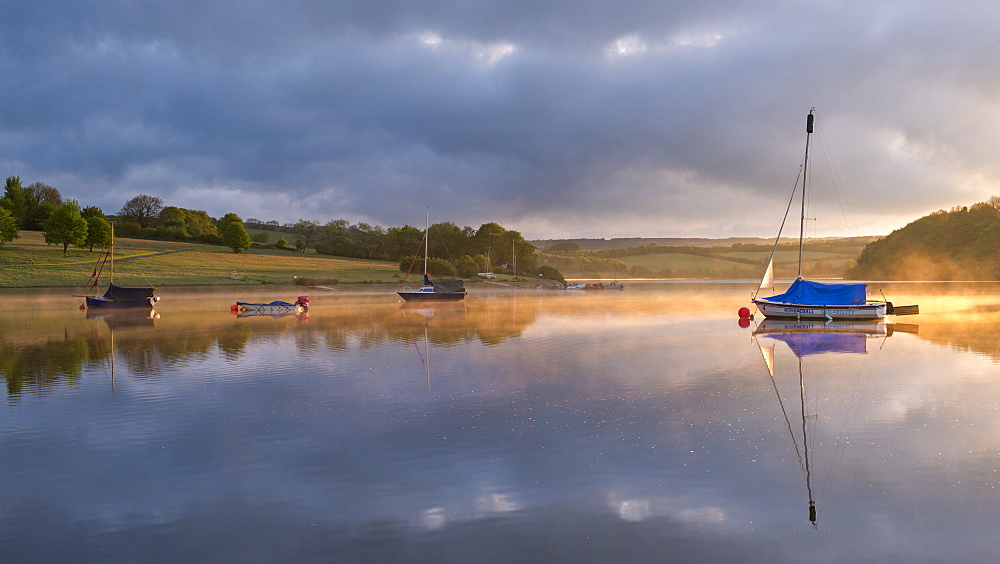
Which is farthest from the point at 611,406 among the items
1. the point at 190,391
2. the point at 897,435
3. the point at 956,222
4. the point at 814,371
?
the point at 956,222

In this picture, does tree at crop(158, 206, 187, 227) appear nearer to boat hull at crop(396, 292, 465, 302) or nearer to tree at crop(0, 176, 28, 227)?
tree at crop(0, 176, 28, 227)

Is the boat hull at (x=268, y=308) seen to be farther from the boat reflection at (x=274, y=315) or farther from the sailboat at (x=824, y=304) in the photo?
the sailboat at (x=824, y=304)

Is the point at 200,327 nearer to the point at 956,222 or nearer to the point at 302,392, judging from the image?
the point at 302,392

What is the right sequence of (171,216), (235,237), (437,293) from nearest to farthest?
(437,293)
(235,237)
(171,216)

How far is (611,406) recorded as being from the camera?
50.6 feet

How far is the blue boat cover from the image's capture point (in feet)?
142

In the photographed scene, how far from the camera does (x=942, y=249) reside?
173 m

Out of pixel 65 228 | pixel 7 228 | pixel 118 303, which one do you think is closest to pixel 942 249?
pixel 118 303

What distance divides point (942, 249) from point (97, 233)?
638 feet

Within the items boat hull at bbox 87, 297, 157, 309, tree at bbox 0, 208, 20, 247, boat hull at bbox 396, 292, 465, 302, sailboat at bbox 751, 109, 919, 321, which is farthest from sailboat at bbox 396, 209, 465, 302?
tree at bbox 0, 208, 20, 247

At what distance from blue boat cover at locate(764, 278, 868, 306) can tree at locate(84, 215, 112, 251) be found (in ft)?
313

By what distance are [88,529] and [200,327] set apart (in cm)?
3111

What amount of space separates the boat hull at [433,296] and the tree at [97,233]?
2241 inches

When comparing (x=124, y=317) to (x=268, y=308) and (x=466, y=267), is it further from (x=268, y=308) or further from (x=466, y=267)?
(x=466, y=267)
